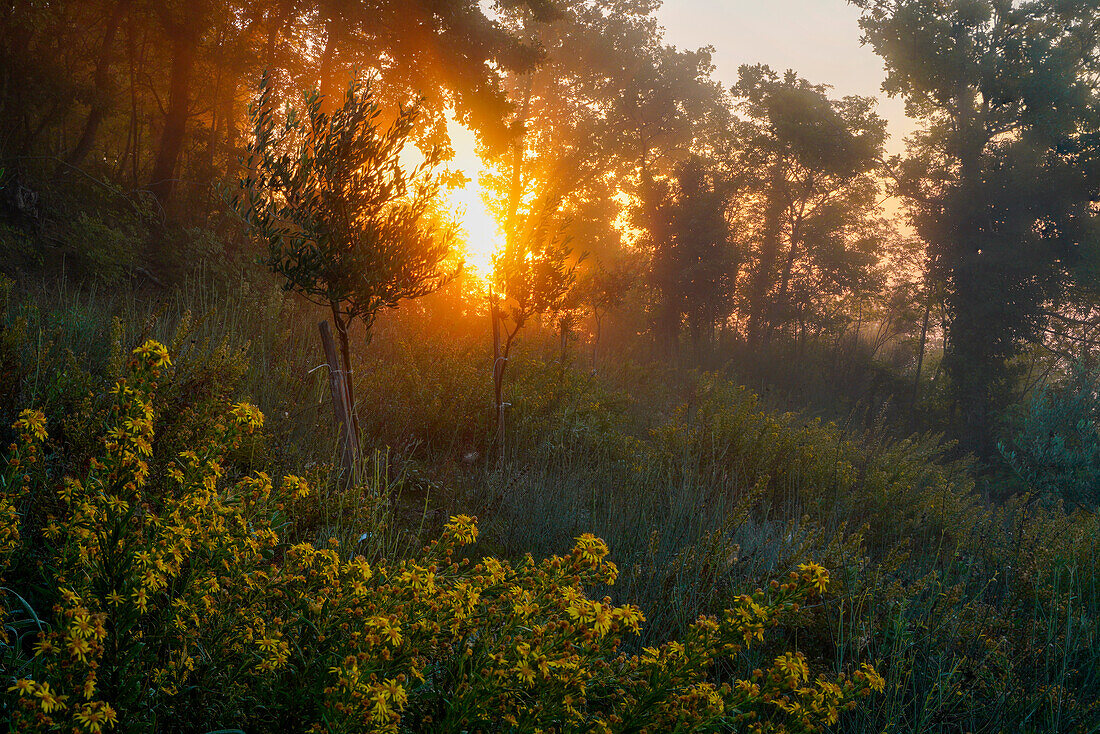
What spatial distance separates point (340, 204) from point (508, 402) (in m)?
3.06

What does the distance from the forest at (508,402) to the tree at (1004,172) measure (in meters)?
0.10

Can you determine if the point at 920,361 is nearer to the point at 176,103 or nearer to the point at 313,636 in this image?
the point at 176,103

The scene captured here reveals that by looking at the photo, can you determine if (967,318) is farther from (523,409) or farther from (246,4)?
(246,4)

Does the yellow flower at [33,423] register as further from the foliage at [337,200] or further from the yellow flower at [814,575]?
the foliage at [337,200]

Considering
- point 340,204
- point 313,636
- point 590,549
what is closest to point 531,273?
point 340,204

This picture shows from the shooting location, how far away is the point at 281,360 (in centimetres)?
569

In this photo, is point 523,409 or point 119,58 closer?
point 523,409

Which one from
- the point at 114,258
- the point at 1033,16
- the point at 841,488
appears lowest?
the point at 841,488

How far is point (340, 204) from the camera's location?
3982 millimetres

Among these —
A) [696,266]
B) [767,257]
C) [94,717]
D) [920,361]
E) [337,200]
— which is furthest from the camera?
[767,257]

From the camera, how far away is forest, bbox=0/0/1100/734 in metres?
1.56

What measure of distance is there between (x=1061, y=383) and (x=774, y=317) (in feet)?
27.2

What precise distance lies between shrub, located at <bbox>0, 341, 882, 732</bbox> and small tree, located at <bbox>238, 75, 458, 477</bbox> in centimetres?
227

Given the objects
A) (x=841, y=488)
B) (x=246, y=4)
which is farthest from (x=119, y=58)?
(x=841, y=488)
